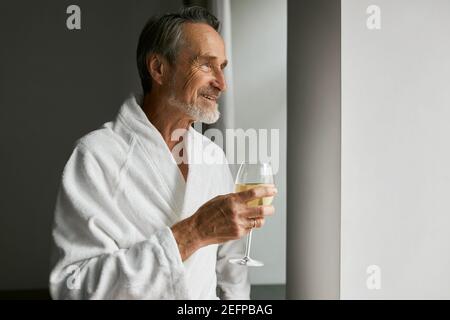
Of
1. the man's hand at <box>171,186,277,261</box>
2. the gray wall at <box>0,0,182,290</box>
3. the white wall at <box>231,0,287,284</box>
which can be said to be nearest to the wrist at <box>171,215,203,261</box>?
the man's hand at <box>171,186,277,261</box>

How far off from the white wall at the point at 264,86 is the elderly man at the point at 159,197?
10 cm

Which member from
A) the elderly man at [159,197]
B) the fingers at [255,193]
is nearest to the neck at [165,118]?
the elderly man at [159,197]

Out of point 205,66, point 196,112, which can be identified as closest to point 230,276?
point 196,112

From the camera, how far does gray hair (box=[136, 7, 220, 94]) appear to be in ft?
4.20

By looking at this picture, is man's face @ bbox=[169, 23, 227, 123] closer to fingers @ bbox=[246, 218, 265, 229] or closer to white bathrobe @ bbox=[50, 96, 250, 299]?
white bathrobe @ bbox=[50, 96, 250, 299]

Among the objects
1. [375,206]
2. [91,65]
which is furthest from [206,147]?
[91,65]

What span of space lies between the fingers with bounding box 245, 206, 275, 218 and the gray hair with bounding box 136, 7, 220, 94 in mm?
462

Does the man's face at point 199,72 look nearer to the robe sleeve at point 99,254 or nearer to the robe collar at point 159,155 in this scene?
the robe collar at point 159,155

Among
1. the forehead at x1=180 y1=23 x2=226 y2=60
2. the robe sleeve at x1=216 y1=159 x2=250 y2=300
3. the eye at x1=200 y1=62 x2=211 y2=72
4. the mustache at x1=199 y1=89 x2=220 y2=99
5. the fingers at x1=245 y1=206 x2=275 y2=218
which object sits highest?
the forehead at x1=180 y1=23 x2=226 y2=60

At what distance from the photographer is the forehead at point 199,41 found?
128cm

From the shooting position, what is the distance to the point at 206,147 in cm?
138

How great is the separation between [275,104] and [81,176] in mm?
595

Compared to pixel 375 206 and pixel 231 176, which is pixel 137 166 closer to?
pixel 231 176
